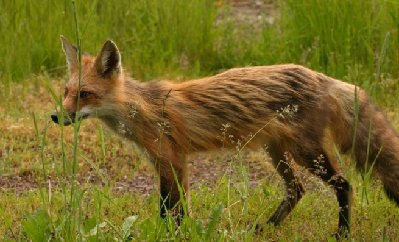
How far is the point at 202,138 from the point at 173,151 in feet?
0.90

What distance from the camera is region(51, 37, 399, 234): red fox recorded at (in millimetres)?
5609

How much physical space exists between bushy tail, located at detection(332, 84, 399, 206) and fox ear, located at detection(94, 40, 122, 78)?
1579 millimetres

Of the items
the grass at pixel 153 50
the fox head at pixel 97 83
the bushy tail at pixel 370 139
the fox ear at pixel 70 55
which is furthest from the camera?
the grass at pixel 153 50

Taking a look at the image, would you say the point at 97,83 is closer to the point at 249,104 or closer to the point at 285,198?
the point at 249,104

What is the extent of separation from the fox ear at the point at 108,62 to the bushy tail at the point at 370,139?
62.2 inches

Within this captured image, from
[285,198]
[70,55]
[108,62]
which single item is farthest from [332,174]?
[70,55]

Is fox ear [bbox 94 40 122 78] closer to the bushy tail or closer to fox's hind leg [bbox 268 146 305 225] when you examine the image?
fox's hind leg [bbox 268 146 305 225]

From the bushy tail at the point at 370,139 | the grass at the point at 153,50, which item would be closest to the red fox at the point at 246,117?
the bushy tail at the point at 370,139

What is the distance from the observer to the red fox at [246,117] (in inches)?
221

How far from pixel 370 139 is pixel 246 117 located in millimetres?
876

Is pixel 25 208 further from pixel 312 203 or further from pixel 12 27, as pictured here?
pixel 12 27

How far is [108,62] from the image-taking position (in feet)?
19.1

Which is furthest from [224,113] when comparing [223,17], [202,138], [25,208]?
[223,17]

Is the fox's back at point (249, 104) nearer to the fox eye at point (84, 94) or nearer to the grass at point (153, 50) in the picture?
the fox eye at point (84, 94)
